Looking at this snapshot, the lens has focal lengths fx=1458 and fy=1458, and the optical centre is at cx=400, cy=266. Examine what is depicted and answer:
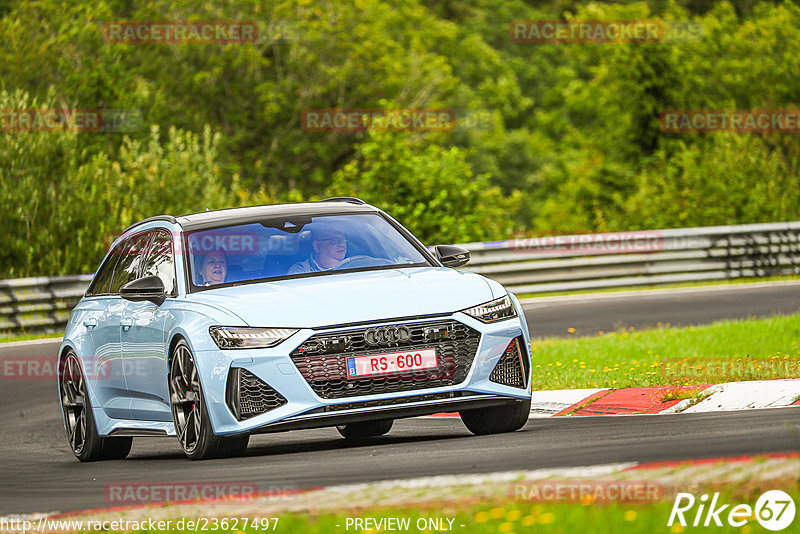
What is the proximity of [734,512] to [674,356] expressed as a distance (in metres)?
8.49

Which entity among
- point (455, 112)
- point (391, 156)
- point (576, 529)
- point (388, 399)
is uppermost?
point (576, 529)

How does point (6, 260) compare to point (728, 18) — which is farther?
point (728, 18)

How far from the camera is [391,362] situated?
851cm

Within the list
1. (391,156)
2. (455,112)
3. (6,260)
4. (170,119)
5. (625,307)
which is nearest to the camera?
(625,307)

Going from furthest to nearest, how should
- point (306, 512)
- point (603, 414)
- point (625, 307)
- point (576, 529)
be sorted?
point (625, 307) < point (603, 414) < point (306, 512) < point (576, 529)

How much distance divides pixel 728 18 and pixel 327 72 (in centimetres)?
2173

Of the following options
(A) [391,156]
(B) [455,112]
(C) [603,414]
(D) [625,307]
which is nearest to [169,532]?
(C) [603,414]

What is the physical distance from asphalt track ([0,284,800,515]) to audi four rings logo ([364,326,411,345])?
2.15ft

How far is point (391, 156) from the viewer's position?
2856 centimetres

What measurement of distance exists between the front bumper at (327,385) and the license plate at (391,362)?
4cm

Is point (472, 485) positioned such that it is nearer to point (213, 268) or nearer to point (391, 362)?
point (391, 362)

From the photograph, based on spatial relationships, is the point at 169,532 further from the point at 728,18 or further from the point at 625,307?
the point at 728,18

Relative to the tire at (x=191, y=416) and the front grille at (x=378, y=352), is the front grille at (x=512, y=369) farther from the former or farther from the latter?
the tire at (x=191, y=416)

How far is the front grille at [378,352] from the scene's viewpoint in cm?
841
